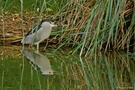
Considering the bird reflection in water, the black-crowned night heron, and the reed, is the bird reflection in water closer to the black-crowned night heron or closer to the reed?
the black-crowned night heron

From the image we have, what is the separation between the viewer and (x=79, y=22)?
27.1 feet

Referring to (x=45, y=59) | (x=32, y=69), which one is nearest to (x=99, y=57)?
(x=45, y=59)

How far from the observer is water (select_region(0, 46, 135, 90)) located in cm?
562

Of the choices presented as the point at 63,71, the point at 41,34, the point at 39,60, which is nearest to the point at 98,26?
the point at 39,60

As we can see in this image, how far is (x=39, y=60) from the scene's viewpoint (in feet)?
24.5

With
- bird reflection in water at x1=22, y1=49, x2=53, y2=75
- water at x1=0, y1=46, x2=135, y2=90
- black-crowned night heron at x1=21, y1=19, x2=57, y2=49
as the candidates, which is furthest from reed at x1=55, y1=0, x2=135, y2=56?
bird reflection in water at x1=22, y1=49, x2=53, y2=75

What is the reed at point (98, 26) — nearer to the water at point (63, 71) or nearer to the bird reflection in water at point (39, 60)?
the water at point (63, 71)

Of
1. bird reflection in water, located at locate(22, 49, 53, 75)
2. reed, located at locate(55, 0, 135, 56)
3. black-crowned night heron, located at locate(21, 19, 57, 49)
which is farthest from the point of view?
black-crowned night heron, located at locate(21, 19, 57, 49)

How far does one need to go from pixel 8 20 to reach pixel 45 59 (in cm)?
277

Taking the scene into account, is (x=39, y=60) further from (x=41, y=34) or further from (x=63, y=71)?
(x=41, y=34)

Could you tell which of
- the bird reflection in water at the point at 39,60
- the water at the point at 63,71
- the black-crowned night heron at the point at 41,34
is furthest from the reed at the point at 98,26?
the bird reflection in water at the point at 39,60

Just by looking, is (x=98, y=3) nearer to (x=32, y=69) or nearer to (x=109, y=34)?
(x=109, y=34)

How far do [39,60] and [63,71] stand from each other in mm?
1063

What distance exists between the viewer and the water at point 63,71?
562 cm
